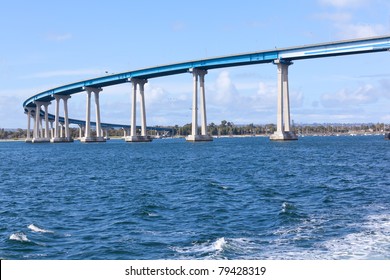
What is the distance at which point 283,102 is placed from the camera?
132750 millimetres

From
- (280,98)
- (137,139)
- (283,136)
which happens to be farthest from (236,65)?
(137,139)

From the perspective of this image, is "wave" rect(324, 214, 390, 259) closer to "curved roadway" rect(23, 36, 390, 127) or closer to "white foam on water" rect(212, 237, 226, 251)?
"white foam on water" rect(212, 237, 226, 251)

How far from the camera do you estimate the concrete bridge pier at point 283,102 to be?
129 m

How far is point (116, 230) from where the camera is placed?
70.6ft

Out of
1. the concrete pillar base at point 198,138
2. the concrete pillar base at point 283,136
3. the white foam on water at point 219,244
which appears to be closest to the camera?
the white foam on water at point 219,244

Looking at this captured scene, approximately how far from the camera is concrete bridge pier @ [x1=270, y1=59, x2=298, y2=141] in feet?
424

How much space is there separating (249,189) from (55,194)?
11927 mm

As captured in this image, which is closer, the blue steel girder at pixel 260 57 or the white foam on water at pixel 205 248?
the white foam on water at pixel 205 248

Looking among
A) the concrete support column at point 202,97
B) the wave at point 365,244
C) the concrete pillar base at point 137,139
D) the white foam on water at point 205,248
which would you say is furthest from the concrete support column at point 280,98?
the white foam on water at point 205,248

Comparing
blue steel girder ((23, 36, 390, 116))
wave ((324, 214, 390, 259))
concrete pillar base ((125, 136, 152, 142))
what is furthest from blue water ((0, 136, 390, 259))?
concrete pillar base ((125, 136, 152, 142))

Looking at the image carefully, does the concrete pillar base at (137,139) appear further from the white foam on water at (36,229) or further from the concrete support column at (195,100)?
the white foam on water at (36,229)

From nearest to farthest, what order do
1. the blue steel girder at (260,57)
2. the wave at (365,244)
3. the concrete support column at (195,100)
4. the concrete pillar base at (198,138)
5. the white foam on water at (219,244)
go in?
the wave at (365,244), the white foam on water at (219,244), the blue steel girder at (260,57), the concrete support column at (195,100), the concrete pillar base at (198,138)
